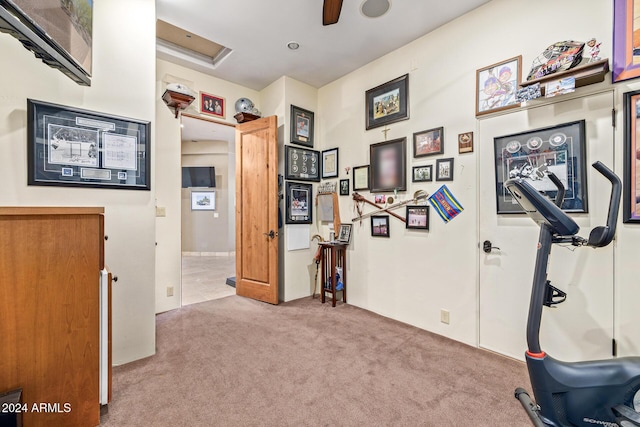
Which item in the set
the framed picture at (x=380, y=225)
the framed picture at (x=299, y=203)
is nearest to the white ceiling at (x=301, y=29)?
the framed picture at (x=299, y=203)

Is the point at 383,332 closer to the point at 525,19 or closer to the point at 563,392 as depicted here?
the point at 563,392

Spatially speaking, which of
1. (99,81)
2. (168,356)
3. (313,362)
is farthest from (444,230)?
(99,81)

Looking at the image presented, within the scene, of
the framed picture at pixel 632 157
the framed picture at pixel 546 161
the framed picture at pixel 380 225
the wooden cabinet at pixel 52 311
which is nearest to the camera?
the wooden cabinet at pixel 52 311

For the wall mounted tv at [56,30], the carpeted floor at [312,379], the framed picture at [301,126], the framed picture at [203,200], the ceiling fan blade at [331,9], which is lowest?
the carpeted floor at [312,379]

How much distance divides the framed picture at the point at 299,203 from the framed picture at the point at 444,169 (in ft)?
6.14

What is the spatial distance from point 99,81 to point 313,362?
109 inches

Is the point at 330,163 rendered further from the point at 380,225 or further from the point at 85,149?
the point at 85,149

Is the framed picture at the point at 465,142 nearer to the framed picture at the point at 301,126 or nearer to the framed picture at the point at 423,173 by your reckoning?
the framed picture at the point at 423,173

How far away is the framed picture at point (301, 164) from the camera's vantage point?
380 centimetres

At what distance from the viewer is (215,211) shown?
25.5 ft

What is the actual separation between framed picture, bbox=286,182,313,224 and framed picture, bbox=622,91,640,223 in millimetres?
3130

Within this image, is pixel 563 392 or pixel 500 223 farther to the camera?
pixel 500 223

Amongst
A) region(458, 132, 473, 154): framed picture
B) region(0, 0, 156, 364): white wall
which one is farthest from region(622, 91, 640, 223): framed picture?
region(0, 0, 156, 364): white wall

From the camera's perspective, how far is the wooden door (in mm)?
3648
